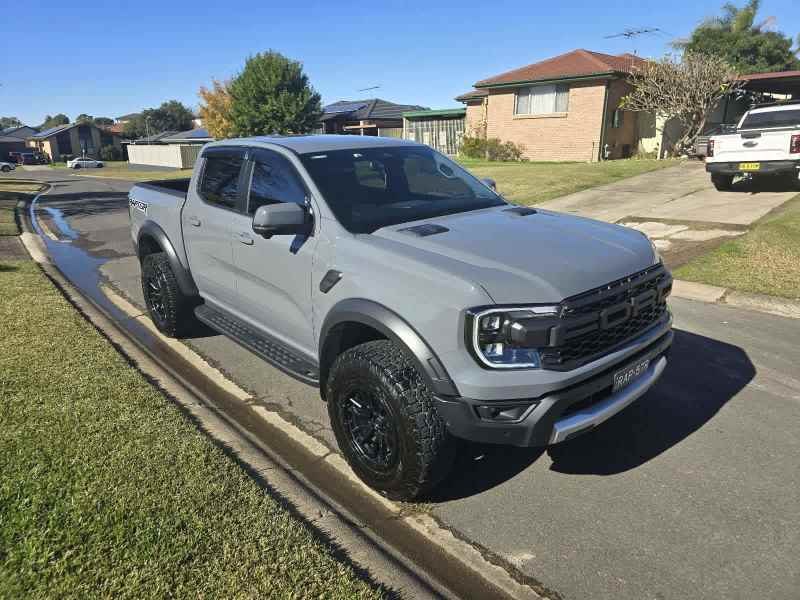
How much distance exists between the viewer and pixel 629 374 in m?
3.05

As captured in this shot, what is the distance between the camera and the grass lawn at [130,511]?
246 cm

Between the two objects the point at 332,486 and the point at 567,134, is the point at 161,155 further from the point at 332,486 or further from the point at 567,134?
the point at 332,486

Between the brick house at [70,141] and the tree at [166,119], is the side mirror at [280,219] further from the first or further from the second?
the tree at [166,119]

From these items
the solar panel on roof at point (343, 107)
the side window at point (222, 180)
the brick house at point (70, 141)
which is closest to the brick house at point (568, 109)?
the side window at point (222, 180)

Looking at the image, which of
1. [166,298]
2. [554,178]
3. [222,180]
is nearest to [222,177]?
[222,180]

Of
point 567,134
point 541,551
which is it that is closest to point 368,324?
point 541,551

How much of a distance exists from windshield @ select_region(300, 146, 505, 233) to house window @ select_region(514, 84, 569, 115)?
72.8 ft

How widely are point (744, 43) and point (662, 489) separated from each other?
41.4 m

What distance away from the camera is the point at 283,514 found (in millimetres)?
2918

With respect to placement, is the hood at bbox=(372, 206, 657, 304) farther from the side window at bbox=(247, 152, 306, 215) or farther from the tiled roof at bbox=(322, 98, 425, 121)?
the tiled roof at bbox=(322, 98, 425, 121)

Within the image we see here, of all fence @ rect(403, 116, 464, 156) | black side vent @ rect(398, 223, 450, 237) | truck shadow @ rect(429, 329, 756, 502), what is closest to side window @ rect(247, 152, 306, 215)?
black side vent @ rect(398, 223, 450, 237)

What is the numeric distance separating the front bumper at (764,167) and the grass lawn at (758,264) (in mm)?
2586

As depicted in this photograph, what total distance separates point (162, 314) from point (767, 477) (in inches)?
201

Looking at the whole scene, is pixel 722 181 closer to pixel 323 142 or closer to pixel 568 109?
pixel 323 142
